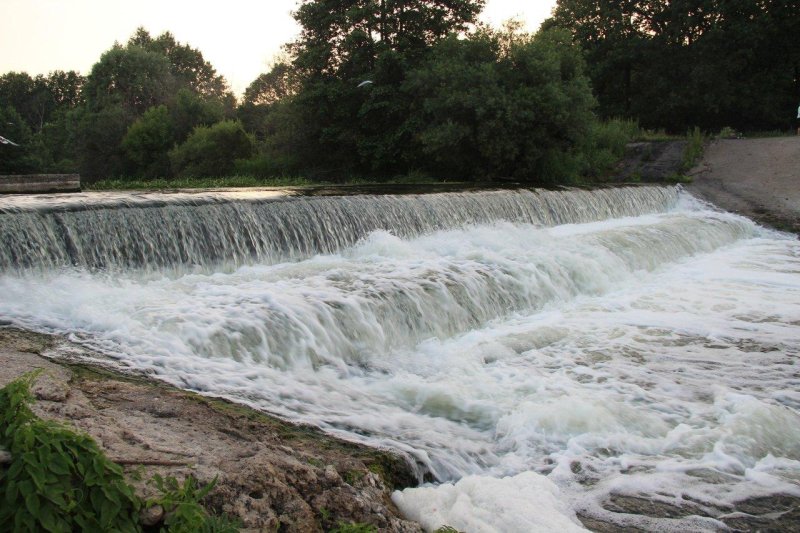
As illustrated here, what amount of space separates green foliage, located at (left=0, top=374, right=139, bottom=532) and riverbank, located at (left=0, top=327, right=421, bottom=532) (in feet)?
0.65

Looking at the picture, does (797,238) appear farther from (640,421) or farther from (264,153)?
(264,153)

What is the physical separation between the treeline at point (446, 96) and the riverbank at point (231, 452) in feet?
52.4

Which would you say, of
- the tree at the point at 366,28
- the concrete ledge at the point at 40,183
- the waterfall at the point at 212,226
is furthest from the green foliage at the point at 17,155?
the waterfall at the point at 212,226

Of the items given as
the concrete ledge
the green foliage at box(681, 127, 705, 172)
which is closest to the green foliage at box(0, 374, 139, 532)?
the concrete ledge

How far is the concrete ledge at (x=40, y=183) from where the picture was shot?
15088 mm

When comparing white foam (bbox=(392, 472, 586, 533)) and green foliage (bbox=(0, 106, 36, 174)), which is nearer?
white foam (bbox=(392, 472, 586, 533))

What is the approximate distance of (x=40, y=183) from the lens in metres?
16.0

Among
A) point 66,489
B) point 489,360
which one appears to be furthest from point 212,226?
point 66,489

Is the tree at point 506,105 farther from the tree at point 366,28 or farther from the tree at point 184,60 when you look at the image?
the tree at point 184,60

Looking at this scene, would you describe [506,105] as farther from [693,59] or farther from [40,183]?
[693,59]

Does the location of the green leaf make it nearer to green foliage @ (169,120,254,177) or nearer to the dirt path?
the dirt path

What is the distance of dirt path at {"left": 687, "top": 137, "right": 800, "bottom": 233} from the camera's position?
1756 cm

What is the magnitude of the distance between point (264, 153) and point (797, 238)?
18909mm

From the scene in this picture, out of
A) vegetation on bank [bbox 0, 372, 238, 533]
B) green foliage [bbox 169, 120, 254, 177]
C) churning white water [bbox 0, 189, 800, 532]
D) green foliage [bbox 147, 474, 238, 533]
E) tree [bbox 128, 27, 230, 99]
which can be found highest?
tree [bbox 128, 27, 230, 99]
